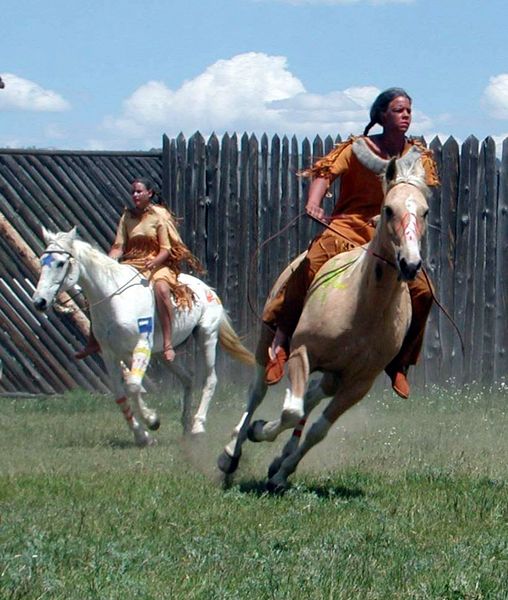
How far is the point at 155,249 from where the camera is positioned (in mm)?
13195

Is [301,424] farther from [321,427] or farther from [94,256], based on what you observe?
[94,256]

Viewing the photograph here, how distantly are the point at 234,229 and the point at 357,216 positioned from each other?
7.22 m

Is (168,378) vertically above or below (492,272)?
below

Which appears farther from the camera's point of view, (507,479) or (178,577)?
(507,479)

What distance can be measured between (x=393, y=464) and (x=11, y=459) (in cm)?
302

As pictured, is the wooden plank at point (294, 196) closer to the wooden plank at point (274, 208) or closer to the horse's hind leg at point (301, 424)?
the wooden plank at point (274, 208)

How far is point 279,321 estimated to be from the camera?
913 cm

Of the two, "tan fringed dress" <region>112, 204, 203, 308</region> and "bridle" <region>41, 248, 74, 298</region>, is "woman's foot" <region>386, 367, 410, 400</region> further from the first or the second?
"tan fringed dress" <region>112, 204, 203, 308</region>

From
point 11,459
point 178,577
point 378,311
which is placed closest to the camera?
point 178,577

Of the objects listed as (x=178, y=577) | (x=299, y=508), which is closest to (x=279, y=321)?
(x=299, y=508)

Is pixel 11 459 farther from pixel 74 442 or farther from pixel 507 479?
pixel 507 479

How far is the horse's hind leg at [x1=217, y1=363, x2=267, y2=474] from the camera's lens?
9.30 m

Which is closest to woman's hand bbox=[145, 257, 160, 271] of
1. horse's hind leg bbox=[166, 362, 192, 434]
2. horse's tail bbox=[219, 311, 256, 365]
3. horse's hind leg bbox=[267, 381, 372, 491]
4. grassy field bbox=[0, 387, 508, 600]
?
horse's hind leg bbox=[166, 362, 192, 434]

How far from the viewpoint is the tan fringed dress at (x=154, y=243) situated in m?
13.1
